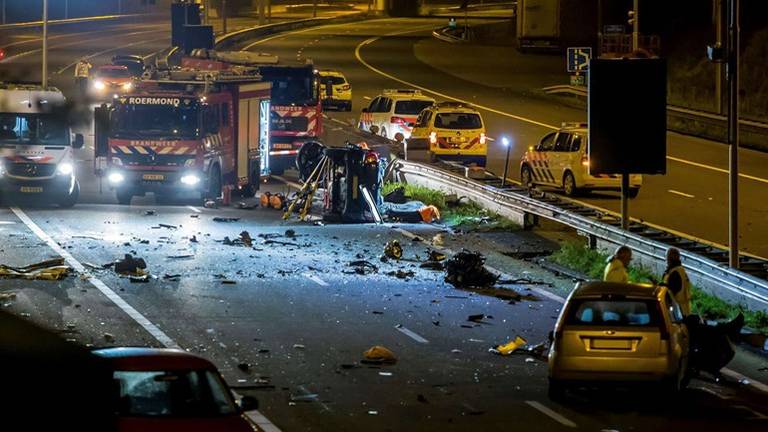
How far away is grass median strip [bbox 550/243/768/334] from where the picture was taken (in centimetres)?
2381

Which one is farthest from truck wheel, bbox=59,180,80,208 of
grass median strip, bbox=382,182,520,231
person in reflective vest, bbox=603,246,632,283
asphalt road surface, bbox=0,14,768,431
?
person in reflective vest, bbox=603,246,632,283

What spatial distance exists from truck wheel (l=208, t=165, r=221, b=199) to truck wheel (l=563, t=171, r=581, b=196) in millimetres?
8540

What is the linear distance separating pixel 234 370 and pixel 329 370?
1161 millimetres

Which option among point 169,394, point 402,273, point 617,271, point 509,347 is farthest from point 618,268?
point 169,394

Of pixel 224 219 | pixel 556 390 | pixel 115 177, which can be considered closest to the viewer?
pixel 556 390

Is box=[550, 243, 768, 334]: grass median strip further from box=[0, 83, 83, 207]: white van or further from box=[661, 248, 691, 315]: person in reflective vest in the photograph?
box=[0, 83, 83, 207]: white van

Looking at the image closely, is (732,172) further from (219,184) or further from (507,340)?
(219,184)

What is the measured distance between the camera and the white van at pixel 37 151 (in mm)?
38844

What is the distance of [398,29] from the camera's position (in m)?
112

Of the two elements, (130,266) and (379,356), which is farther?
(130,266)

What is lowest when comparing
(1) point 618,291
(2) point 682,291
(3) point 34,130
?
(2) point 682,291

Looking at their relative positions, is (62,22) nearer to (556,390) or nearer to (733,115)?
(733,115)

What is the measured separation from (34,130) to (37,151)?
57 centimetres

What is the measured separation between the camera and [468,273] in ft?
91.6
